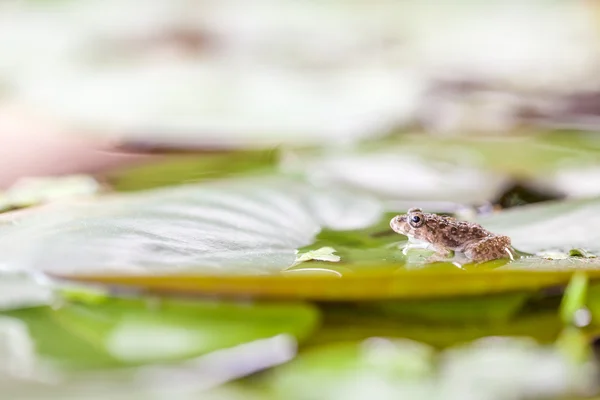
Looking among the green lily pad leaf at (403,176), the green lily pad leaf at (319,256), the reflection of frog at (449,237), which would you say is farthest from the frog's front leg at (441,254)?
the green lily pad leaf at (403,176)

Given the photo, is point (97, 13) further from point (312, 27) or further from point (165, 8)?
point (312, 27)

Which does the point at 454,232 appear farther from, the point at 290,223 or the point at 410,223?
the point at 290,223

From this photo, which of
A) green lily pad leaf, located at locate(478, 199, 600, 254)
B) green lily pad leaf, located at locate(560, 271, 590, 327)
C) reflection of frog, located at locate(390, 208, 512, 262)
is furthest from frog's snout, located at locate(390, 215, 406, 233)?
green lily pad leaf, located at locate(560, 271, 590, 327)

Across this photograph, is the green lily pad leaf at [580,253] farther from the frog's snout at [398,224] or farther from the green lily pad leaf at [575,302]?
the frog's snout at [398,224]

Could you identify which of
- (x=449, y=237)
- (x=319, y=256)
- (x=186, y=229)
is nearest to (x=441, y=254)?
(x=449, y=237)

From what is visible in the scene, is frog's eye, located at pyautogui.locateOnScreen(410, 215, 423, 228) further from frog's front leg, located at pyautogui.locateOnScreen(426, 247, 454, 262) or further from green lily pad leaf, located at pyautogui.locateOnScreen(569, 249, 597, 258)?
green lily pad leaf, located at pyautogui.locateOnScreen(569, 249, 597, 258)

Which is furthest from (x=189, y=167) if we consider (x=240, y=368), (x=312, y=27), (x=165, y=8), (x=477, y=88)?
(x=165, y=8)
